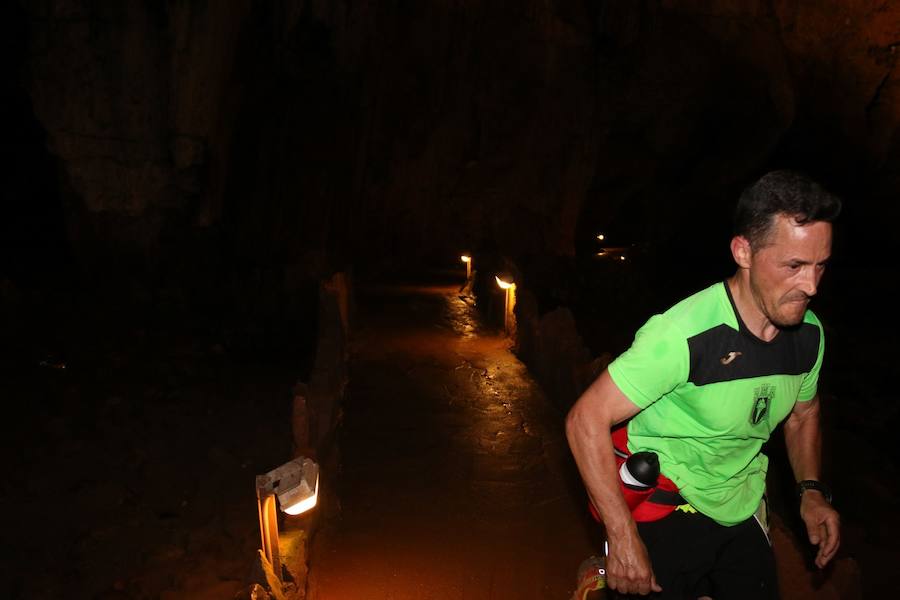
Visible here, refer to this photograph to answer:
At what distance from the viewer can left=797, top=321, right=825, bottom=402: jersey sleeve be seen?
7.49ft

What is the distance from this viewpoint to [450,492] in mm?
6035

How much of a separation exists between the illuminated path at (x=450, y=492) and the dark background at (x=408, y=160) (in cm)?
363

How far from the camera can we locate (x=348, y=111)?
689 inches

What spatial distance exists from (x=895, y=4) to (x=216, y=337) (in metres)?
17.5

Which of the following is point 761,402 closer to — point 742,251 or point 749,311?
point 749,311

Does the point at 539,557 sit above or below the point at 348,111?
below

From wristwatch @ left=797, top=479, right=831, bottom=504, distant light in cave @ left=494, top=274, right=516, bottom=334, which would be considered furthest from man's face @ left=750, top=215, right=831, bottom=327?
distant light in cave @ left=494, top=274, right=516, bottom=334

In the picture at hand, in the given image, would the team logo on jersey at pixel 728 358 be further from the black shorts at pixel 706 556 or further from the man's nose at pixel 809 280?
the black shorts at pixel 706 556

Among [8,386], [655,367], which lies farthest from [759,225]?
[8,386]

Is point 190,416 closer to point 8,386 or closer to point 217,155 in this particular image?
point 8,386

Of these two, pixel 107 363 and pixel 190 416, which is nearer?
pixel 190 416

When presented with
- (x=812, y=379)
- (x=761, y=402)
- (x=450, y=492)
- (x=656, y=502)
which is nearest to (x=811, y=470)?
(x=812, y=379)

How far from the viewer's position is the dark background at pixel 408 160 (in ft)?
42.4

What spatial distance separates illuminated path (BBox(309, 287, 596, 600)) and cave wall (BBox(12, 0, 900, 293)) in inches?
278
